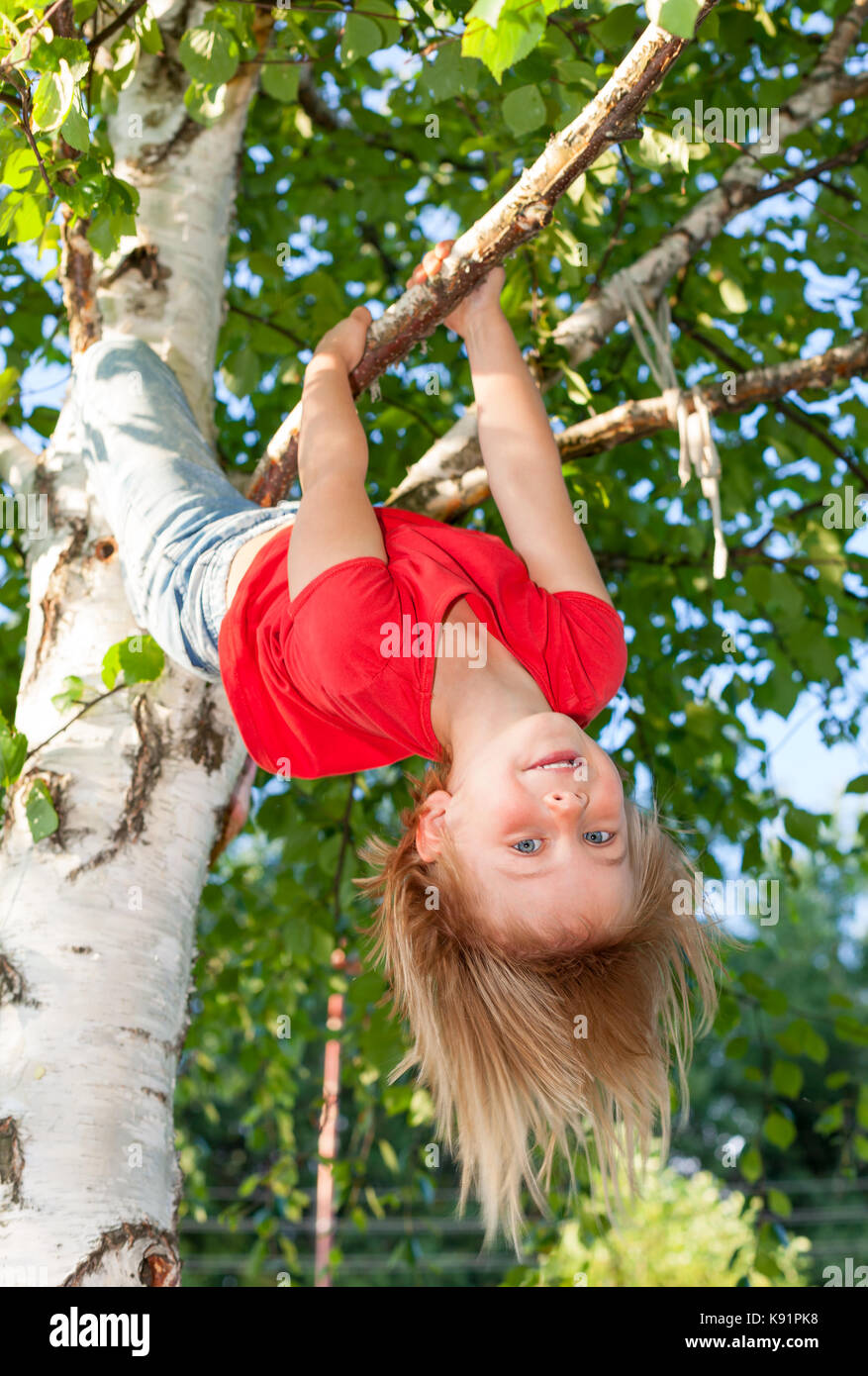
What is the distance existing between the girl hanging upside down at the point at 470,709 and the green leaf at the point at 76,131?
0.47 m

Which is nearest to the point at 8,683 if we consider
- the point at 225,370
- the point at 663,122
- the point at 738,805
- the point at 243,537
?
the point at 225,370

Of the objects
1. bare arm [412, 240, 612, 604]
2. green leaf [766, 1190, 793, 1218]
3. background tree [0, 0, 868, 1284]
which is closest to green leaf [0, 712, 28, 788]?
background tree [0, 0, 868, 1284]

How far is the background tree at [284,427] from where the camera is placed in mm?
1671

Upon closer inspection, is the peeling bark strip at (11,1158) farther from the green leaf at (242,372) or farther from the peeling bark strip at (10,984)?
the green leaf at (242,372)

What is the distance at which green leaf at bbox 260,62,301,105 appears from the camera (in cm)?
227

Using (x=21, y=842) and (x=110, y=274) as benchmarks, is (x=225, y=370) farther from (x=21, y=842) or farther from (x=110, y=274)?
(x=21, y=842)

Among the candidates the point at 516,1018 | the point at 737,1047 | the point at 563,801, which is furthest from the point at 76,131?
the point at 737,1047

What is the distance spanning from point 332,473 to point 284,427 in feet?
1.10

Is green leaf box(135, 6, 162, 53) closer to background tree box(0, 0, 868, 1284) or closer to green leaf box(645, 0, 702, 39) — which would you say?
background tree box(0, 0, 868, 1284)

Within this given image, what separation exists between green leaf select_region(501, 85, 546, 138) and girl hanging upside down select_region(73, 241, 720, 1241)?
25 cm

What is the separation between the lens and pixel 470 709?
1.75m

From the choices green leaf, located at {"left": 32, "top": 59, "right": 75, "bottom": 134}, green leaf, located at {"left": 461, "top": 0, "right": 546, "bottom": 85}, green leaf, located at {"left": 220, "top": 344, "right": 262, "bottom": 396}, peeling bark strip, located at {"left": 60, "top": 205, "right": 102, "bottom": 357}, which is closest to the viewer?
green leaf, located at {"left": 461, "top": 0, "right": 546, "bottom": 85}

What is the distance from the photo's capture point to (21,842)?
1.86 meters

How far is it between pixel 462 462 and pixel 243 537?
53cm
